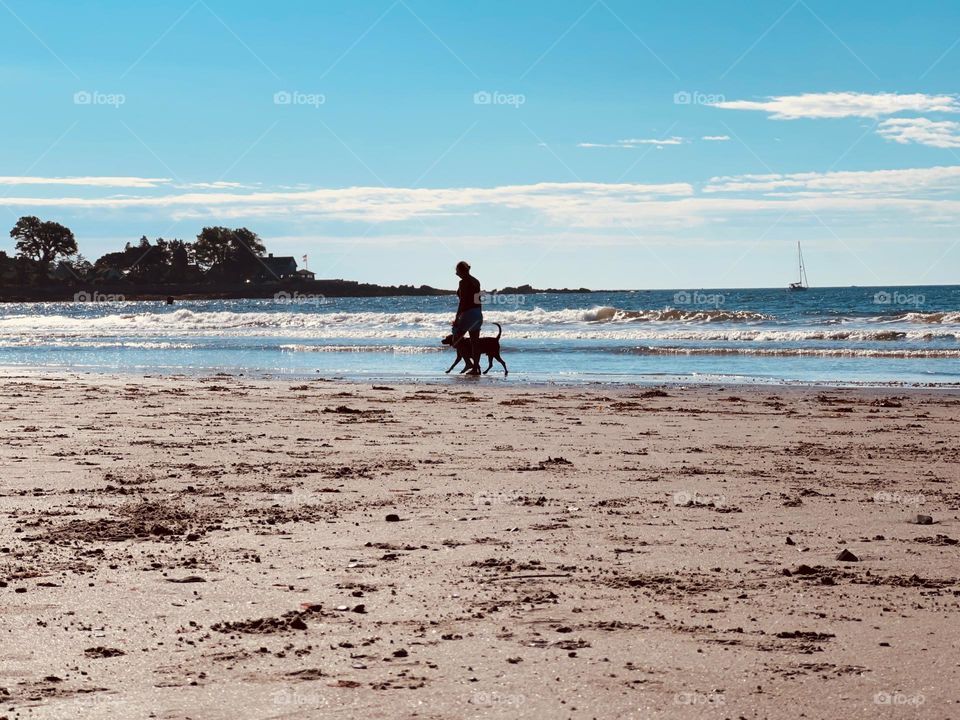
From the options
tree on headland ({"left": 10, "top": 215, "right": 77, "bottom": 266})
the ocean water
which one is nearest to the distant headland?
tree on headland ({"left": 10, "top": 215, "right": 77, "bottom": 266})

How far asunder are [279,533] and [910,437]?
7013 millimetres

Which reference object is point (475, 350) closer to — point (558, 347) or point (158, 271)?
point (558, 347)

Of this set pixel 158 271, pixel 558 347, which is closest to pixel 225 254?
pixel 158 271

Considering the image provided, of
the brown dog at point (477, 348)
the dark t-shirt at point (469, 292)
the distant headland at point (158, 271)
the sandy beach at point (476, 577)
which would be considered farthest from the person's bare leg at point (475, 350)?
the distant headland at point (158, 271)

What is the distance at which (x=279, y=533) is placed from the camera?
5906mm

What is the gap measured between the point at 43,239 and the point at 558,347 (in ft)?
468

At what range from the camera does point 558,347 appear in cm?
3183

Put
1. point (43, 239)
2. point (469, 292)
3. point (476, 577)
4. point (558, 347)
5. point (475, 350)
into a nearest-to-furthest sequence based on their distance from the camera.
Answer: point (476, 577) → point (469, 292) → point (475, 350) → point (558, 347) → point (43, 239)

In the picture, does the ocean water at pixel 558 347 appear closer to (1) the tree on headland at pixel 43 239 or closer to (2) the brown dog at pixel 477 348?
(2) the brown dog at pixel 477 348

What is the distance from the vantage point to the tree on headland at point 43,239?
157375 millimetres

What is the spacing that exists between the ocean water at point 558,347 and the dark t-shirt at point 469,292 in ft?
4.52

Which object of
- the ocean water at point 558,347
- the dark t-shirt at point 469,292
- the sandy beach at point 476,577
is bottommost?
the sandy beach at point 476,577

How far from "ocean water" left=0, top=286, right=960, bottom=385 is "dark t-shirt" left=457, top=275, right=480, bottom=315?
1377 millimetres

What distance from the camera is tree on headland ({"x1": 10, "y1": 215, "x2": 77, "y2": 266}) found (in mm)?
157375
